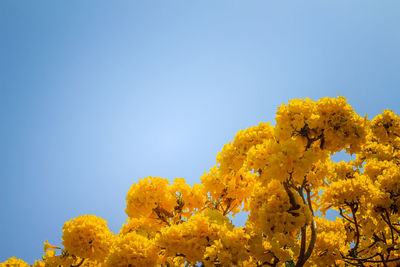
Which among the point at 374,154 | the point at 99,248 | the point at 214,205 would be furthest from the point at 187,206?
the point at 374,154

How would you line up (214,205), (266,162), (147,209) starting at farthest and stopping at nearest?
(214,205)
(147,209)
(266,162)

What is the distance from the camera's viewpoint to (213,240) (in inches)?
181

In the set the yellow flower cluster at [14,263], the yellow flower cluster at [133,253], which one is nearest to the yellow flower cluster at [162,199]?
the yellow flower cluster at [133,253]

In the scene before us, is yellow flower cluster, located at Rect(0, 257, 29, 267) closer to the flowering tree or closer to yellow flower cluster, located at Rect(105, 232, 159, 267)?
the flowering tree

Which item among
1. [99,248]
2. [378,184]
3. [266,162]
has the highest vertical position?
[378,184]

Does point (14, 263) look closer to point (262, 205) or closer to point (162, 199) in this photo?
point (162, 199)

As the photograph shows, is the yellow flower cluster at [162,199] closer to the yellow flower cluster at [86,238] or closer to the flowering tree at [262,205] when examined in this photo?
the flowering tree at [262,205]

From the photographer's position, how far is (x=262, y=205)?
15.1 feet

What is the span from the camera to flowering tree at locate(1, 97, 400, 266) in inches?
172

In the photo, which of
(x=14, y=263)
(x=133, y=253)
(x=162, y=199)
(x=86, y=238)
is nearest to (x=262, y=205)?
(x=133, y=253)

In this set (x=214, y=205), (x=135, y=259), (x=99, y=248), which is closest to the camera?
(x=135, y=259)

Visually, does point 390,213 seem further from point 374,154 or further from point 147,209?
point 147,209

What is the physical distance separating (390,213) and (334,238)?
4.89 ft

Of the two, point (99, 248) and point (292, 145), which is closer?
point (292, 145)
